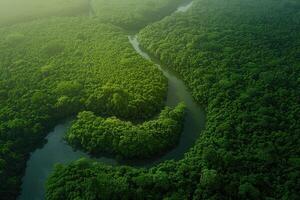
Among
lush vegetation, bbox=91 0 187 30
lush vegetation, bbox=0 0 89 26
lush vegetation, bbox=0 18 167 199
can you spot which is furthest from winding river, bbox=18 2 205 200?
lush vegetation, bbox=0 0 89 26

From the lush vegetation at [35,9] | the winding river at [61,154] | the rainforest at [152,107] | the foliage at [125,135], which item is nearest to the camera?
the rainforest at [152,107]

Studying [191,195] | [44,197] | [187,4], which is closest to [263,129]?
[191,195]

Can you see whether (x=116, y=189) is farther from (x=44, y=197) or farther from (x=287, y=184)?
(x=287, y=184)

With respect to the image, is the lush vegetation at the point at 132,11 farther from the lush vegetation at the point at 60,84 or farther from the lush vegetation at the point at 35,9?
the lush vegetation at the point at 60,84

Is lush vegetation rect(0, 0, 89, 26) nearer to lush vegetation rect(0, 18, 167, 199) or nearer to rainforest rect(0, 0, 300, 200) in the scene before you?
rainforest rect(0, 0, 300, 200)

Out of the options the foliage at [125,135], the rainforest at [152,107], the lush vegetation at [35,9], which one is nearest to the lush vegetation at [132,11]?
the rainforest at [152,107]

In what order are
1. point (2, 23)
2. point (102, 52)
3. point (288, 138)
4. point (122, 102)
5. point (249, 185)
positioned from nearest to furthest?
point (249, 185)
point (288, 138)
point (122, 102)
point (102, 52)
point (2, 23)
